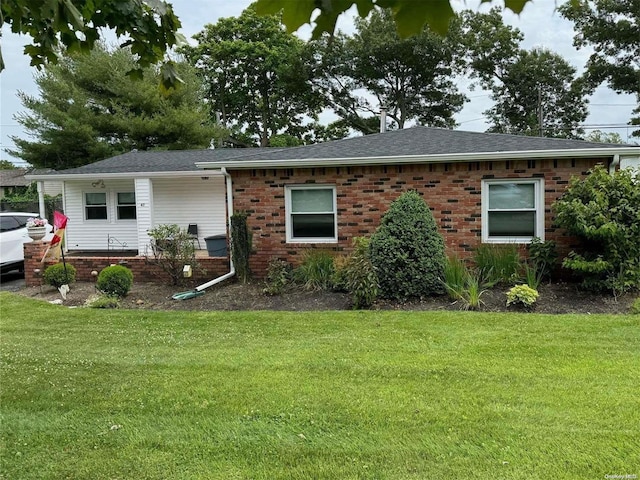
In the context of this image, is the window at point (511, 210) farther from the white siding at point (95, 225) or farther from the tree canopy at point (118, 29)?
the white siding at point (95, 225)

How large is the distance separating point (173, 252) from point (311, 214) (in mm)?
2915

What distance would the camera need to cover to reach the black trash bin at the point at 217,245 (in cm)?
1240

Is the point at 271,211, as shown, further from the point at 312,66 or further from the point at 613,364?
the point at 312,66

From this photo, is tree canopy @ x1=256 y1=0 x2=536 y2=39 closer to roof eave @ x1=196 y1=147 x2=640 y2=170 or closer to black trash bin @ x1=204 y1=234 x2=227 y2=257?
roof eave @ x1=196 y1=147 x2=640 y2=170

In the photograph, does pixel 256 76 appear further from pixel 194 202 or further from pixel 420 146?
pixel 420 146

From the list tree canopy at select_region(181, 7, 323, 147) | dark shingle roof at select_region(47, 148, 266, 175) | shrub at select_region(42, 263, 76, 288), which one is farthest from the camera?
tree canopy at select_region(181, 7, 323, 147)

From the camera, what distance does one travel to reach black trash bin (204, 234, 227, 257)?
1240 cm

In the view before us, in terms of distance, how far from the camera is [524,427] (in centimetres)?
334

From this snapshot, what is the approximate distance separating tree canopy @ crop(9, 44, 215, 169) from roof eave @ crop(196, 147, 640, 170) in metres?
14.0

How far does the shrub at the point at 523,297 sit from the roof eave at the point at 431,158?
9.34 ft

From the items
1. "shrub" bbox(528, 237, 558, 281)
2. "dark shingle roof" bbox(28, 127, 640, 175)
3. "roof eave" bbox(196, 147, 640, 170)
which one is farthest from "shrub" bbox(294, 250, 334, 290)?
"shrub" bbox(528, 237, 558, 281)

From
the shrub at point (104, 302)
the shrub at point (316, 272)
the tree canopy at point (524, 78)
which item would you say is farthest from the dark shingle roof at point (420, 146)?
the tree canopy at point (524, 78)

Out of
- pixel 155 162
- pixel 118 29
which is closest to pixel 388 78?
pixel 155 162

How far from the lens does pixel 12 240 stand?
1160cm
